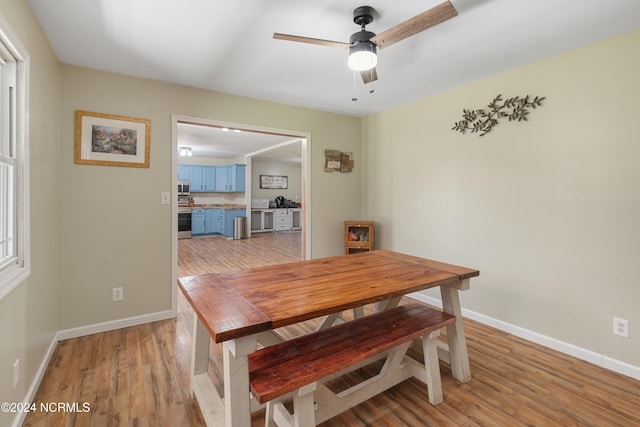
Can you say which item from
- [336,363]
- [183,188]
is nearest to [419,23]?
[336,363]

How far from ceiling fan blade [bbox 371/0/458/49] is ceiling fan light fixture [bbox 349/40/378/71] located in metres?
0.04

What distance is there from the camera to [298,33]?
6.42 feet

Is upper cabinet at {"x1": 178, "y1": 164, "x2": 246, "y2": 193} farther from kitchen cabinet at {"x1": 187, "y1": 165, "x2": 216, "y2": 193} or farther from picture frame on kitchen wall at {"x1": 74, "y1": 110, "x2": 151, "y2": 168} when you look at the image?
picture frame on kitchen wall at {"x1": 74, "y1": 110, "x2": 151, "y2": 168}

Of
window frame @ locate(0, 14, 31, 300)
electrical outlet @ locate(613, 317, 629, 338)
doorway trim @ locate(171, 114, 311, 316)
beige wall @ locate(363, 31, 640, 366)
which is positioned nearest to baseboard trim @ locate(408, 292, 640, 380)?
beige wall @ locate(363, 31, 640, 366)

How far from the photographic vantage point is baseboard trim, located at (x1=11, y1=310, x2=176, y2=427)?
68.7 inches

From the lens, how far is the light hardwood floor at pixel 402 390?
1.57 meters

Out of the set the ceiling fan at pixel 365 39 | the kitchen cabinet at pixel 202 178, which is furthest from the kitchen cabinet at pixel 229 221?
the ceiling fan at pixel 365 39

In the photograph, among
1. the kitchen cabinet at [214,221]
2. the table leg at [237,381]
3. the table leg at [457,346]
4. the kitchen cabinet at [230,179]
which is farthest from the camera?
the kitchen cabinet at [214,221]

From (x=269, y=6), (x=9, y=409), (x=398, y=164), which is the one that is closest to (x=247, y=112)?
(x=269, y=6)

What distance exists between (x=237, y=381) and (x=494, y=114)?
113 inches

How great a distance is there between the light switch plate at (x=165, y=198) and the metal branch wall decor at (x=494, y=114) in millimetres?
2890

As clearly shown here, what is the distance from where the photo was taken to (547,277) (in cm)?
235

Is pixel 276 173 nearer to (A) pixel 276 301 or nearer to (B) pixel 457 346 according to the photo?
(B) pixel 457 346

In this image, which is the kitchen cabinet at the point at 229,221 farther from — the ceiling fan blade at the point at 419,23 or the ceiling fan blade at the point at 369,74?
the ceiling fan blade at the point at 419,23
